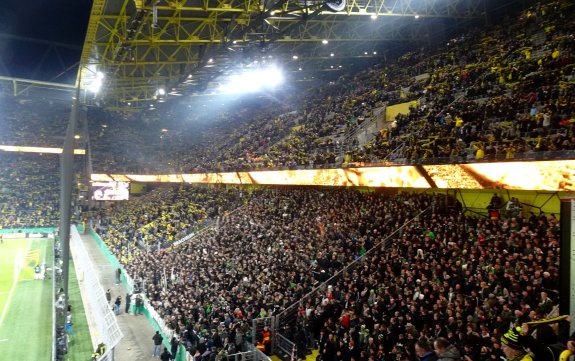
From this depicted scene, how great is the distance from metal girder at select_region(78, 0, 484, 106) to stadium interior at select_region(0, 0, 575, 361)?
17 cm

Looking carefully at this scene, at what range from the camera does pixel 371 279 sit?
12.3 meters

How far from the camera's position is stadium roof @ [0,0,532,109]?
63.2ft

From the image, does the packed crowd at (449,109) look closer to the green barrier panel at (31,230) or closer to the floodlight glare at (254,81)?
the floodlight glare at (254,81)

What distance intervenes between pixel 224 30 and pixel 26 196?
34317mm

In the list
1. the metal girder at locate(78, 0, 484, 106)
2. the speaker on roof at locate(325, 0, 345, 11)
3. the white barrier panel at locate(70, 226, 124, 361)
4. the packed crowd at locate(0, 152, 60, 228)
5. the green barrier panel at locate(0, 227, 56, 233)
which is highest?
the metal girder at locate(78, 0, 484, 106)

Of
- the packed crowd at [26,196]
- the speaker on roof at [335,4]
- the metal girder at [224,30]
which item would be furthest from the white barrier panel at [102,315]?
the packed crowd at [26,196]

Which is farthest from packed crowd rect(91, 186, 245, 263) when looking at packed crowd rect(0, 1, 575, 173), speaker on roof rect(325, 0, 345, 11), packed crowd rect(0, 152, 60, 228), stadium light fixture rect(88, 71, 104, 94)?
speaker on roof rect(325, 0, 345, 11)

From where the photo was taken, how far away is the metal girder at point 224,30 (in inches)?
754

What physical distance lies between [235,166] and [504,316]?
23169mm

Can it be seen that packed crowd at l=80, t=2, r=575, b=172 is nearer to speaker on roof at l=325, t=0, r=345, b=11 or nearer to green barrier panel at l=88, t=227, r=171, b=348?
speaker on roof at l=325, t=0, r=345, b=11

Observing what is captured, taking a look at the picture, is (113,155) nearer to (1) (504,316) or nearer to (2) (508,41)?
(2) (508,41)

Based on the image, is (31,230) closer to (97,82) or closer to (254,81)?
(97,82)

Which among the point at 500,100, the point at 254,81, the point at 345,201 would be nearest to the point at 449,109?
the point at 500,100

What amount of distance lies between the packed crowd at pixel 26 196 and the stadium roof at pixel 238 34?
12203 millimetres
